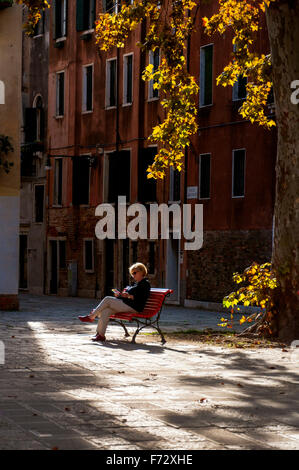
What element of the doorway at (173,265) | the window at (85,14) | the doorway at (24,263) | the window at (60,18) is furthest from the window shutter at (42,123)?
the doorway at (173,265)

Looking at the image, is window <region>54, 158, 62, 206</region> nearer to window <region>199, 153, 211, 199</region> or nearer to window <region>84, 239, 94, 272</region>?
window <region>84, 239, 94, 272</region>

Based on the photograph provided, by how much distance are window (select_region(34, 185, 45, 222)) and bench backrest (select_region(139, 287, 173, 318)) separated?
29650mm

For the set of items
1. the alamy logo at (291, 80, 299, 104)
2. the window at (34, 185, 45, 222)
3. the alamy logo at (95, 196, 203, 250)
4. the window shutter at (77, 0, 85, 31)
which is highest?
the window shutter at (77, 0, 85, 31)

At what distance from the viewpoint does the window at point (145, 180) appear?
3756cm

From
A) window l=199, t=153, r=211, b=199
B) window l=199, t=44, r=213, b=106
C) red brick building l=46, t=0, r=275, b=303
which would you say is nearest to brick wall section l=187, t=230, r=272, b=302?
red brick building l=46, t=0, r=275, b=303

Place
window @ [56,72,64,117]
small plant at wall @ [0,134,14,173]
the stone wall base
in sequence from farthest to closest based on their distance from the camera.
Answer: window @ [56,72,64,117], the stone wall base, small plant at wall @ [0,134,14,173]

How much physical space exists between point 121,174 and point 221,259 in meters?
8.22

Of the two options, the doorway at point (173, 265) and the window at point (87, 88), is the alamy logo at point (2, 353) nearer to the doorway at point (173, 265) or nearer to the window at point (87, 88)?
the doorway at point (173, 265)

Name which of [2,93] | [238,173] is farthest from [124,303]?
[238,173]

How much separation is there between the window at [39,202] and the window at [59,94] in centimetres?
338

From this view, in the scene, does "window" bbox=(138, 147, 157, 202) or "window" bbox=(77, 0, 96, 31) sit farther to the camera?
"window" bbox=(77, 0, 96, 31)

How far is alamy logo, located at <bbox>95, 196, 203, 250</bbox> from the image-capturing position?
3456 cm

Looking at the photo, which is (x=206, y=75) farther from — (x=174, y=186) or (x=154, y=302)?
(x=154, y=302)
